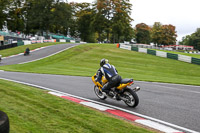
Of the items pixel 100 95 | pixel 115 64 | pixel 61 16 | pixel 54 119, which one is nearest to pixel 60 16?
pixel 61 16

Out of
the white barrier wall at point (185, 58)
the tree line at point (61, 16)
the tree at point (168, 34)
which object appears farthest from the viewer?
the tree at point (168, 34)

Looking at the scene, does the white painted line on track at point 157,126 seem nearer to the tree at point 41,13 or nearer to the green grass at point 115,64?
the green grass at point 115,64

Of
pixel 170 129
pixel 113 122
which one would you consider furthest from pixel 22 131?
pixel 170 129

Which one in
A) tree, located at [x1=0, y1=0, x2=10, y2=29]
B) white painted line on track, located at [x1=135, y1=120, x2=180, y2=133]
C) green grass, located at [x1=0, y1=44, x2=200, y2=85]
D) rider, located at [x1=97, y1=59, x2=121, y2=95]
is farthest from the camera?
tree, located at [x1=0, y1=0, x2=10, y2=29]

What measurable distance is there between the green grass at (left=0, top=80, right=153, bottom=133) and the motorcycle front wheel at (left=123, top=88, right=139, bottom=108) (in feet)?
5.08

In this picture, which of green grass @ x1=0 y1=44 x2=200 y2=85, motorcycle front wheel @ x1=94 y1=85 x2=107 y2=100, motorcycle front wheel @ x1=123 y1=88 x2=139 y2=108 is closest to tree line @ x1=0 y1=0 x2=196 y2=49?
green grass @ x1=0 y1=44 x2=200 y2=85

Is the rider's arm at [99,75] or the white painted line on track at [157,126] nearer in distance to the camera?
the white painted line on track at [157,126]

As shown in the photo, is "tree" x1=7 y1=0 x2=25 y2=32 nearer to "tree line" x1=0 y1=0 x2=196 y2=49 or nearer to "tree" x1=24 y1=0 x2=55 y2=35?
"tree line" x1=0 y1=0 x2=196 y2=49

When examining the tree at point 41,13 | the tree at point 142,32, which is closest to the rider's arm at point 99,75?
the tree at point 41,13

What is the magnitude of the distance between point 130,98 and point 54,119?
9.71 feet

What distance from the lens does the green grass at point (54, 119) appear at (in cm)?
489

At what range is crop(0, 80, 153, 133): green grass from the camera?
4.89m

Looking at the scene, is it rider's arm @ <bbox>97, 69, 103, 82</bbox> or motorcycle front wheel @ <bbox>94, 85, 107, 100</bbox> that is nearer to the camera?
rider's arm @ <bbox>97, 69, 103, 82</bbox>

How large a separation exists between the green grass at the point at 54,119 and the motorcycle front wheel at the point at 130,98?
1.55m
